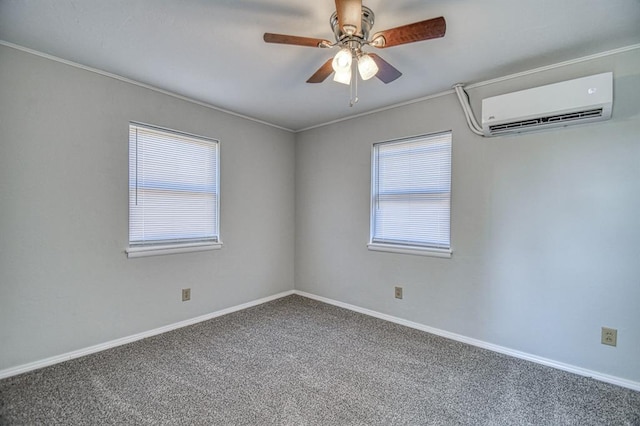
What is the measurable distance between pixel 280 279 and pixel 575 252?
3.15m

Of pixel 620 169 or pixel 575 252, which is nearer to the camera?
pixel 620 169

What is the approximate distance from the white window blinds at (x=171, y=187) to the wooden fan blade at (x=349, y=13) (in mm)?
2209

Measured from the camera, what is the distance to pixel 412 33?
153 centimetres

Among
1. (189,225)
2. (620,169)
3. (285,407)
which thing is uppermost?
(620,169)

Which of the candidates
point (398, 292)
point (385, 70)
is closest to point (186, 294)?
point (398, 292)

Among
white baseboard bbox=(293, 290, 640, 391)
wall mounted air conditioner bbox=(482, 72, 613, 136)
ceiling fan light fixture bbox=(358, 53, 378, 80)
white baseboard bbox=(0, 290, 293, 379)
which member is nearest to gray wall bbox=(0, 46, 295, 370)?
white baseboard bbox=(0, 290, 293, 379)

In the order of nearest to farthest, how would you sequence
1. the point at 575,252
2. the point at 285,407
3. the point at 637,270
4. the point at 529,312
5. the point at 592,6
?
the point at 592,6, the point at 285,407, the point at 637,270, the point at 575,252, the point at 529,312

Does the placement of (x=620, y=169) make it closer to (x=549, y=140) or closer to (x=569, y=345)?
(x=549, y=140)

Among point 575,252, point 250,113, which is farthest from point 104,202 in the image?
point 575,252

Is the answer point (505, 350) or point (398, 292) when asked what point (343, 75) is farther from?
point (505, 350)

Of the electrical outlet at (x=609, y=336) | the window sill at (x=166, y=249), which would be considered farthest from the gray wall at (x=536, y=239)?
the window sill at (x=166, y=249)

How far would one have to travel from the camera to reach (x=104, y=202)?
2.51 m

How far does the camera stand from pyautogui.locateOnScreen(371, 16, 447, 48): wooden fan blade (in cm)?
143

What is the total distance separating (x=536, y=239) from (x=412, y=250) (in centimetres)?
106
